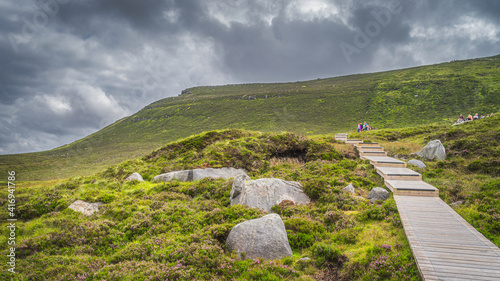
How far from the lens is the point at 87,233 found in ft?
A: 29.3

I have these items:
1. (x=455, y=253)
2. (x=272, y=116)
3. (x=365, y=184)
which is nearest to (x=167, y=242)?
(x=455, y=253)

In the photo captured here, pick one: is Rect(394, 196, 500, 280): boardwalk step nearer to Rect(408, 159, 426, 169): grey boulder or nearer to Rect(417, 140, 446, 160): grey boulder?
Rect(408, 159, 426, 169): grey boulder

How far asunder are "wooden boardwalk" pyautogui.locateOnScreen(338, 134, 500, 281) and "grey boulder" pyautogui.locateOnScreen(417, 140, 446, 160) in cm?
843

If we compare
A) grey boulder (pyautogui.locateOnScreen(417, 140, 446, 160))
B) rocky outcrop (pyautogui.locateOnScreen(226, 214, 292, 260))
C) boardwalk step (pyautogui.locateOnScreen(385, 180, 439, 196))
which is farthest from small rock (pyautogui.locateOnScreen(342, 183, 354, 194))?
grey boulder (pyautogui.locateOnScreen(417, 140, 446, 160))

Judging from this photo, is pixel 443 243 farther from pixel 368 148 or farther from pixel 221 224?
pixel 368 148

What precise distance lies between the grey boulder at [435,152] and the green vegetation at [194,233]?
5.37 m

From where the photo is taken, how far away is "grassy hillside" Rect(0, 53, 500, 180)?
2872 inches

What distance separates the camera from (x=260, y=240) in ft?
25.1

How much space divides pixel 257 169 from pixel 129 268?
37.4ft

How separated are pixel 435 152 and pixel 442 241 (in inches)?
538

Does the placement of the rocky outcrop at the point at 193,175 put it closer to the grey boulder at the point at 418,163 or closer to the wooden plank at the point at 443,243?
the wooden plank at the point at 443,243

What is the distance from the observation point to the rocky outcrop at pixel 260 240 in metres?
7.45

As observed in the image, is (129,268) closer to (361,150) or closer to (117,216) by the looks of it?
(117,216)

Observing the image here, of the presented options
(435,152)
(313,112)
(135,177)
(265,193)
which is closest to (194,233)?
(265,193)
